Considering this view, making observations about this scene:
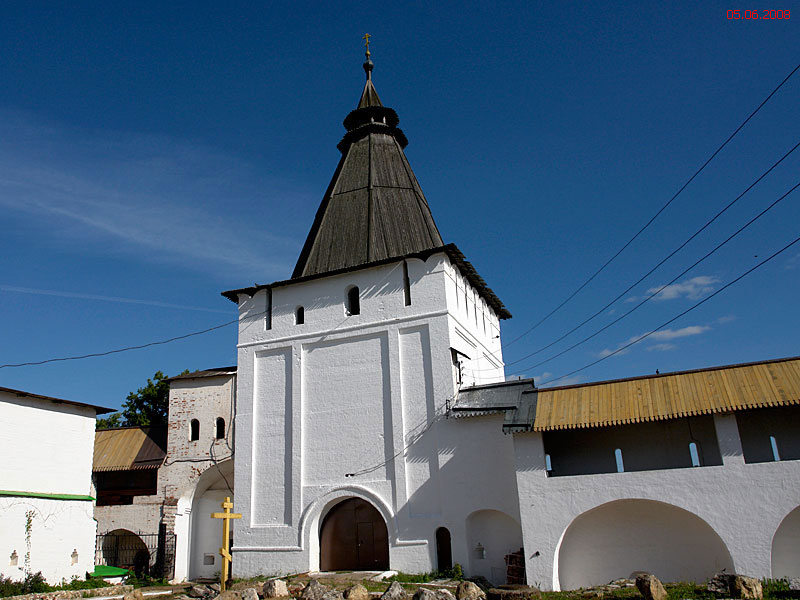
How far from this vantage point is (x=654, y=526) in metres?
14.0

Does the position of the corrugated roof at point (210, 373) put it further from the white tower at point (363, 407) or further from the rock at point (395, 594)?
the rock at point (395, 594)

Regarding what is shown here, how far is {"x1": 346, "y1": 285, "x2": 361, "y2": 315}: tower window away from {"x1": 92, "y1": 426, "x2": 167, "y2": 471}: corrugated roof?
7.99 metres

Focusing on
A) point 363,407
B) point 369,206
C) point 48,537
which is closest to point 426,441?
point 363,407

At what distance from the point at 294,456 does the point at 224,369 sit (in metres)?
4.83

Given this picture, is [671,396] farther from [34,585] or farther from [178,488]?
[34,585]

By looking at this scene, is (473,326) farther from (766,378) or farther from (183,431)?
(183,431)

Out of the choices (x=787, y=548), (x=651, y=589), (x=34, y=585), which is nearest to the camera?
(x=651, y=589)

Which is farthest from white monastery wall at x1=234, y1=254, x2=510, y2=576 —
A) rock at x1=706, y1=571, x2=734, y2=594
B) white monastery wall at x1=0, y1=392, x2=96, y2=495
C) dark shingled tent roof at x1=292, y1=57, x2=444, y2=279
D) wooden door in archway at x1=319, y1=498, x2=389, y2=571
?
rock at x1=706, y1=571, x2=734, y2=594

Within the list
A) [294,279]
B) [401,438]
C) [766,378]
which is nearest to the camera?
[766,378]

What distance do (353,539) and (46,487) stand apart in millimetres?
7925

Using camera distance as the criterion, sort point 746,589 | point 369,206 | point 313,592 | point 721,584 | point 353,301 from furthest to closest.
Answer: point 369,206
point 353,301
point 313,592
point 721,584
point 746,589

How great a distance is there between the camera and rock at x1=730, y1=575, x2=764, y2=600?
1020cm

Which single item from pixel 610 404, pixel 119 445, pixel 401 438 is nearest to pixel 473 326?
pixel 401 438

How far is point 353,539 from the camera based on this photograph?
1700 cm
